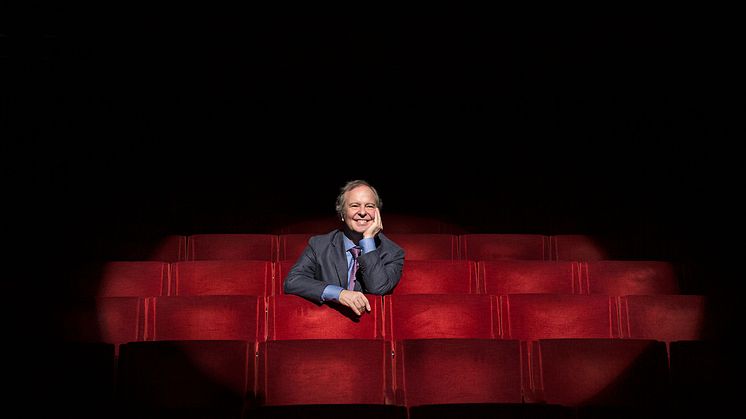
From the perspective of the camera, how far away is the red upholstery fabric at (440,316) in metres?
0.44

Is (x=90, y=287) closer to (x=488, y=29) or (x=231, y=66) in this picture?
(x=231, y=66)

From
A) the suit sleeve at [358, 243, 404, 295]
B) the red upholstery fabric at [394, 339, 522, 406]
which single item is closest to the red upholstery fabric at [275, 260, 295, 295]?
the suit sleeve at [358, 243, 404, 295]

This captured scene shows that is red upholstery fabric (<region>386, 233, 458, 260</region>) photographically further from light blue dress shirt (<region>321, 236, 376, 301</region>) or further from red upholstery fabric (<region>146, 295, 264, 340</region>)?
red upholstery fabric (<region>146, 295, 264, 340</region>)

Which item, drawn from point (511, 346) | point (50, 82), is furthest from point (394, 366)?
point (50, 82)

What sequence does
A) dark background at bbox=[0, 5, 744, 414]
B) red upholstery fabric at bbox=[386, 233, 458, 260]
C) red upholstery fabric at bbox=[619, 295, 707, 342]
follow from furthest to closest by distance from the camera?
dark background at bbox=[0, 5, 744, 414] < red upholstery fabric at bbox=[386, 233, 458, 260] < red upholstery fabric at bbox=[619, 295, 707, 342]

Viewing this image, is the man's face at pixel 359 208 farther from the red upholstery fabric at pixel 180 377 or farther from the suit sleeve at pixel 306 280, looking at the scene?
the red upholstery fabric at pixel 180 377

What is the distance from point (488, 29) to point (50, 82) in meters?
0.72

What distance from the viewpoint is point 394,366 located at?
0.37 m

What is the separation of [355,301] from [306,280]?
6 centimetres

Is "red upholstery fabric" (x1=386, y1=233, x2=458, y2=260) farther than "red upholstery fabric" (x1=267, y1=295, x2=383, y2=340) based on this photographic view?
Yes

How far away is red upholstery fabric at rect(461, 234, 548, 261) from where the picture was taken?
2.44ft

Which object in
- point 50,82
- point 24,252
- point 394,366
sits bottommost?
point 394,366

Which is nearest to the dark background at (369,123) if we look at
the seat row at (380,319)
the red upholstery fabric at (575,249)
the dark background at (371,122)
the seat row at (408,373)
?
the dark background at (371,122)

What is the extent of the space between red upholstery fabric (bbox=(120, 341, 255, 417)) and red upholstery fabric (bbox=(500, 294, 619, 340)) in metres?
0.21
